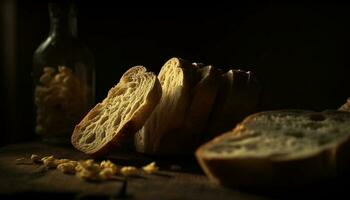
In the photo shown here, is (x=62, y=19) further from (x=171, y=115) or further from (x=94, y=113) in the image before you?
(x=171, y=115)

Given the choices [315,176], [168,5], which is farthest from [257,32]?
[315,176]

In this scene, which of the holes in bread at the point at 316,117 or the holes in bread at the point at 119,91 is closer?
the holes in bread at the point at 316,117

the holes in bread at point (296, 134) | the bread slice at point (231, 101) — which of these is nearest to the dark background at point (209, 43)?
the bread slice at point (231, 101)

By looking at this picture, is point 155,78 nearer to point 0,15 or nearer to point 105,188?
point 105,188

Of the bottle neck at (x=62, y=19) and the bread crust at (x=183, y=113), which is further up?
the bottle neck at (x=62, y=19)

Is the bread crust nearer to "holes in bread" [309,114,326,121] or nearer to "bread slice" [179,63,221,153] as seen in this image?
"bread slice" [179,63,221,153]

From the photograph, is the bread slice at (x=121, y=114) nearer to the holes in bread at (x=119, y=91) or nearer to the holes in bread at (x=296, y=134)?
the holes in bread at (x=119, y=91)
